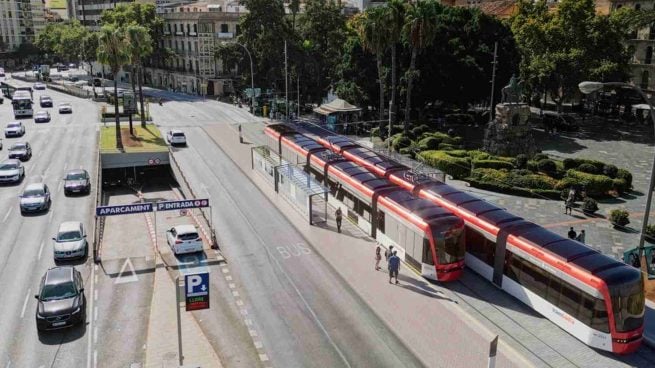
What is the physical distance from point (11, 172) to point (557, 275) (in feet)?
141

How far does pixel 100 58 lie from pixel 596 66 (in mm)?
56669

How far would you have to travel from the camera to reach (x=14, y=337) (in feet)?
78.0

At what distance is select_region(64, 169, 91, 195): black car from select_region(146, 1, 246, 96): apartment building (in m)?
56.6

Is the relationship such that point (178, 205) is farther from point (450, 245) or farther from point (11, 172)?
point (11, 172)

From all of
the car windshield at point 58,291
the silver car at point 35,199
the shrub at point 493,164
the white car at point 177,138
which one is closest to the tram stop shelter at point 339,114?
the white car at point 177,138

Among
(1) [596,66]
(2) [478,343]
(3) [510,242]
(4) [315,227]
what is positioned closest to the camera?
(2) [478,343]

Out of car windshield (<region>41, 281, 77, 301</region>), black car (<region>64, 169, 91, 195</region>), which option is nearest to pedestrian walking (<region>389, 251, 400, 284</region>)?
car windshield (<region>41, 281, 77, 301</region>)

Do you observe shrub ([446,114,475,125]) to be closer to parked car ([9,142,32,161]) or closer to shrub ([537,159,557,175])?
shrub ([537,159,557,175])

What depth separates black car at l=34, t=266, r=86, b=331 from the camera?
2377cm

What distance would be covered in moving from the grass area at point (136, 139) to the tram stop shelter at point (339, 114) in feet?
63.2

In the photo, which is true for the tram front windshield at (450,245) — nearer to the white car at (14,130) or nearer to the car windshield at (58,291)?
the car windshield at (58,291)

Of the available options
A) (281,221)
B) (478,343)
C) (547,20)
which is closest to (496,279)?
(478,343)

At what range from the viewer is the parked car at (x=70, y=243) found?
31547 mm

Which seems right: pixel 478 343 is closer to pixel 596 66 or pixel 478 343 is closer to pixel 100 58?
pixel 100 58
